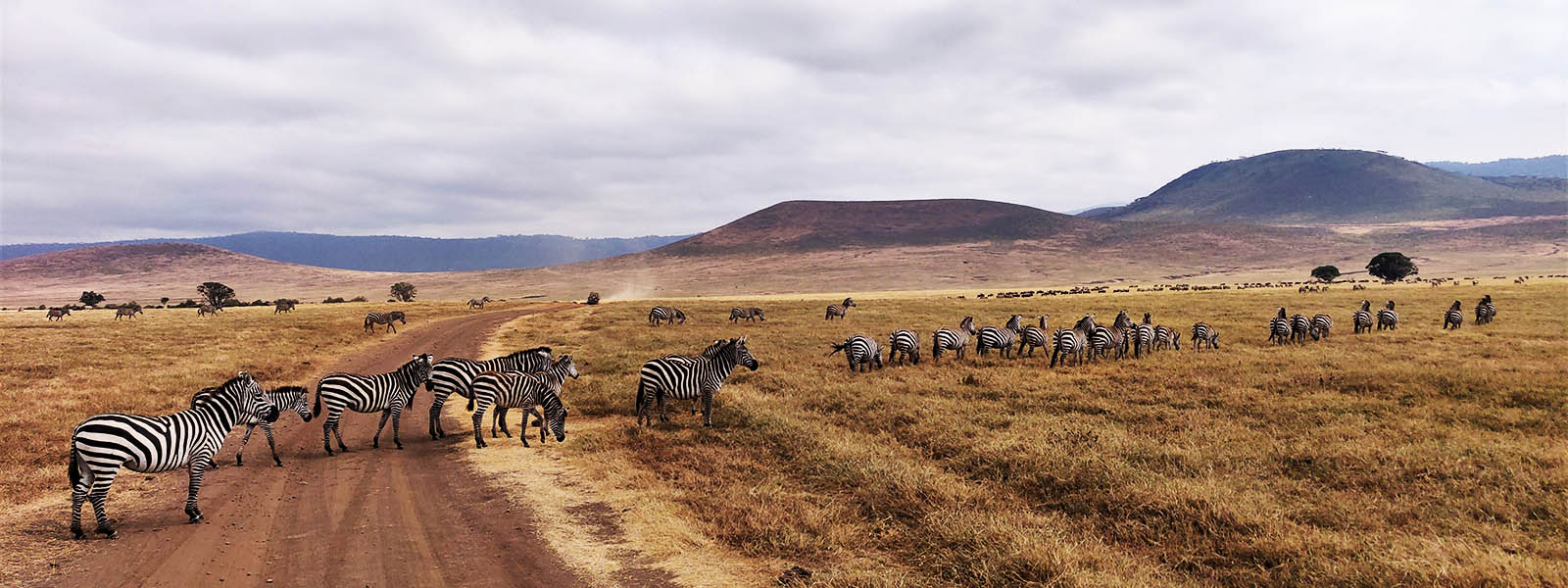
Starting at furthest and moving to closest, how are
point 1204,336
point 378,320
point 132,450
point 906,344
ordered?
point 378,320
point 1204,336
point 906,344
point 132,450

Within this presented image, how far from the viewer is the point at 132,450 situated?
9.16 metres

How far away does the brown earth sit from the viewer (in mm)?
8078

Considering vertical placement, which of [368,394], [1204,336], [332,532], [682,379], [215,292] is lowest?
[332,532]

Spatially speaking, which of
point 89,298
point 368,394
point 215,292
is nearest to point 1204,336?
point 368,394

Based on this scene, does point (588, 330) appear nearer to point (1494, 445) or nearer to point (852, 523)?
point (852, 523)

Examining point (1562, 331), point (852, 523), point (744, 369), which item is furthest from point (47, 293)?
point (1562, 331)

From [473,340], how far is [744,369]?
20.1m

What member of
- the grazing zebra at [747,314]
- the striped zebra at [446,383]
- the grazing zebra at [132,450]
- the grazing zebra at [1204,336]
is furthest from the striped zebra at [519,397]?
the grazing zebra at [747,314]

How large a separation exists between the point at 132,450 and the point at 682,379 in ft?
30.0

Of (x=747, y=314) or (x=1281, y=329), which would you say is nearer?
(x=1281, y=329)

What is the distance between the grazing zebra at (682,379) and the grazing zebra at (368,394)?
497 centimetres

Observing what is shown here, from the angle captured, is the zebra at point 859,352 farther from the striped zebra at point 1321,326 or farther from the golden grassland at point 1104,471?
the striped zebra at point 1321,326

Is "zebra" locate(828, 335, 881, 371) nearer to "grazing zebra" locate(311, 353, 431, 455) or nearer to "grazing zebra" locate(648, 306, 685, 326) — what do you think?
"grazing zebra" locate(311, 353, 431, 455)

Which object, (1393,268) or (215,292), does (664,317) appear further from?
(1393,268)
